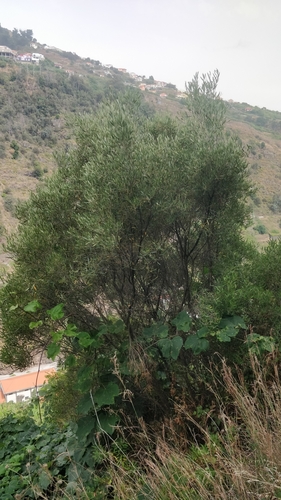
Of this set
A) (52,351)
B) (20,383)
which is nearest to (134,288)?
(52,351)

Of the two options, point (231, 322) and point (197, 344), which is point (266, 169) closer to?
point (231, 322)

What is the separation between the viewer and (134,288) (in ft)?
11.3

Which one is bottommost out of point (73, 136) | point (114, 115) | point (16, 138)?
point (16, 138)

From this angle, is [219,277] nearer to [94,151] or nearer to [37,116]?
[94,151]

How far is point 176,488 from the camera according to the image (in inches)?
68.6

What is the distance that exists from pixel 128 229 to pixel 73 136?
56.4 inches

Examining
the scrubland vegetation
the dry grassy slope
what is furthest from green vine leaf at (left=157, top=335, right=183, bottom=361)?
the dry grassy slope

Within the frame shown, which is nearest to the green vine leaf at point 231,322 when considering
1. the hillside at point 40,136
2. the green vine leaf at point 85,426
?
the green vine leaf at point 85,426

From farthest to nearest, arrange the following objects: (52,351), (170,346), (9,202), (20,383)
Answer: (9,202), (20,383), (170,346), (52,351)

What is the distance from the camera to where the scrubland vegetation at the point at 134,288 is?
282 cm

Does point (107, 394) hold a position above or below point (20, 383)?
above

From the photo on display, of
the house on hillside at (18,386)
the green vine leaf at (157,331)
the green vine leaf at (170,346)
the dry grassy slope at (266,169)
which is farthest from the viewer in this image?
the dry grassy slope at (266,169)

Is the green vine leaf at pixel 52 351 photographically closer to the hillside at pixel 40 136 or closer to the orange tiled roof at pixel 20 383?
the orange tiled roof at pixel 20 383

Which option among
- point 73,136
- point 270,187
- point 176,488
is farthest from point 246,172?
point 270,187
